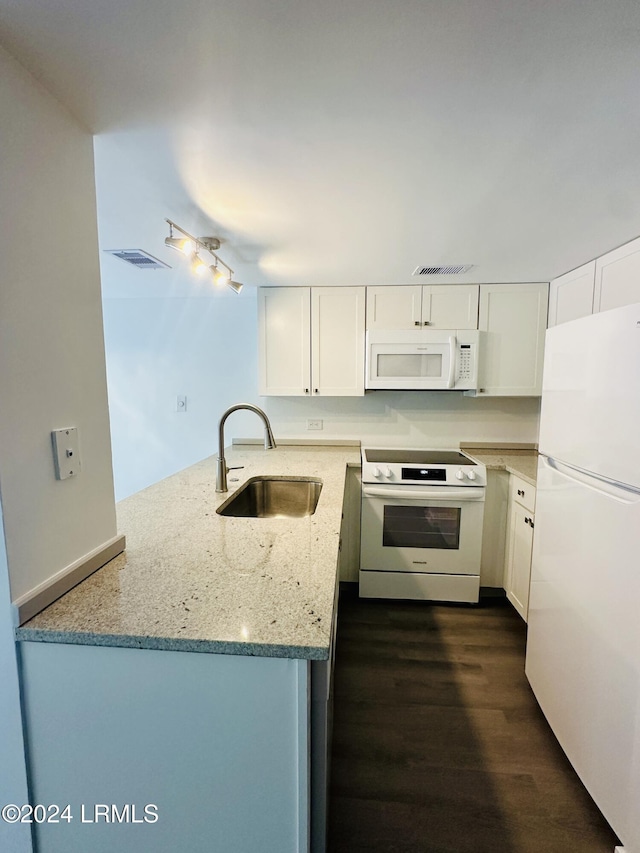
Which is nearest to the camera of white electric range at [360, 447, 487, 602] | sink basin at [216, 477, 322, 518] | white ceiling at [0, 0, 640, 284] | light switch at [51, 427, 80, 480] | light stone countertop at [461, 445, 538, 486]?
white ceiling at [0, 0, 640, 284]

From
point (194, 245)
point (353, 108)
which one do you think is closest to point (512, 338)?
point (353, 108)

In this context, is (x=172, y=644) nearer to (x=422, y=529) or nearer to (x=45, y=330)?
(x=45, y=330)

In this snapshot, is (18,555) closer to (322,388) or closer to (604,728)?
(604,728)

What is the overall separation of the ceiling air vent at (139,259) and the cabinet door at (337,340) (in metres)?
1.03

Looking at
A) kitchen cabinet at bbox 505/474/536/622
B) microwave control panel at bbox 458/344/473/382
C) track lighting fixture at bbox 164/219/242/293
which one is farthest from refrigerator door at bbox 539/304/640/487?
track lighting fixture at bbox 164/219/242/293

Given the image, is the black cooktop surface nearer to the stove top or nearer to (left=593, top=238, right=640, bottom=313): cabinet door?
the stove top

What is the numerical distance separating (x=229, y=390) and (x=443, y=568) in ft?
6.94

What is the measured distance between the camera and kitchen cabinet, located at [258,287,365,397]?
2508 millimetres

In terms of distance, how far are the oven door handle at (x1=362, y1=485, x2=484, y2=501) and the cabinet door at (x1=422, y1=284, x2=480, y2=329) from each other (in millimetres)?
1142

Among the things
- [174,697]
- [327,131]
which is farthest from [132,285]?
Result: [174,697]

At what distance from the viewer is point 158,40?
2.29 ft

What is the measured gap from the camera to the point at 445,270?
2148mm

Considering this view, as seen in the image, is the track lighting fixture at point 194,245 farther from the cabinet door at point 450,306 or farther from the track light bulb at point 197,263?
the cabinet door at point 450,306

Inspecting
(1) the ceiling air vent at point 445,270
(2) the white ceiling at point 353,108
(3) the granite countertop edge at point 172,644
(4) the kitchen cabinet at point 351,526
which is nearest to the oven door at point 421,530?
(4) the kitchen cabinet at point 351,526
